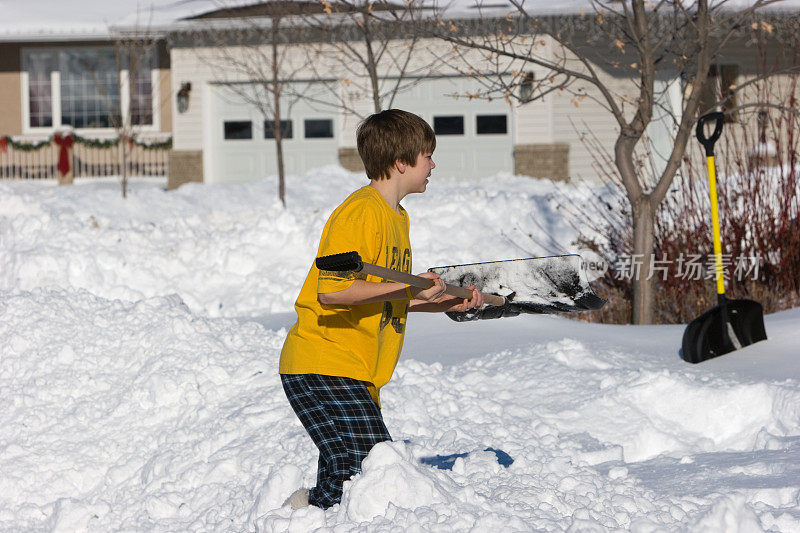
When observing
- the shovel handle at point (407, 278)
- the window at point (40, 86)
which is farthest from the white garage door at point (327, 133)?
A: the shovel handle at point (407, 278)

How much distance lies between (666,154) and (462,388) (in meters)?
14.4

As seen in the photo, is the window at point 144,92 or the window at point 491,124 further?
the window at point 144,92

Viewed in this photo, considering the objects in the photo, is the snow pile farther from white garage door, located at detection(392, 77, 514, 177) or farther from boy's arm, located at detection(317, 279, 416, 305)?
boy's arm, located at detection(317, 279, 416, 305)

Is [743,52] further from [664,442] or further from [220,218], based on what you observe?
[664,442]

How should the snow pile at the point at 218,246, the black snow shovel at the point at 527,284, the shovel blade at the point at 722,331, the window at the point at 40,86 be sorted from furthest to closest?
the window at the point at 40,86 < the snow pile at the point at 218,246 < the shovel blade at the point at 722,331 < the black snow shovel at the point at 527,284

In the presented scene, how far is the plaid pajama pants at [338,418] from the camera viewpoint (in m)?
2.89

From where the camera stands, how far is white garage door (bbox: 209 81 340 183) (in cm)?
1825

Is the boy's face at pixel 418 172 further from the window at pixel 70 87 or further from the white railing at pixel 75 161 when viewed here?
the window at pixel 70 87

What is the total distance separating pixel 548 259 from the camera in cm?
371

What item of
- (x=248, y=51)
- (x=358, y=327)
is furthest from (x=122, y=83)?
(x=358, y=327)

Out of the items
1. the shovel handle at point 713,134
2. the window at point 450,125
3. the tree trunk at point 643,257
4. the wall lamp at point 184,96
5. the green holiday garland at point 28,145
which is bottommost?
the tree trunk at point 643,257

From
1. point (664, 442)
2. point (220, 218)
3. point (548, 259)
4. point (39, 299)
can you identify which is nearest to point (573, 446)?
point (664, 442)

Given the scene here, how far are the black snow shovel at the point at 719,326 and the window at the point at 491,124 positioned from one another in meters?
11.9

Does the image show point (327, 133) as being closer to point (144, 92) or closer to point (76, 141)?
point (144, 92)
